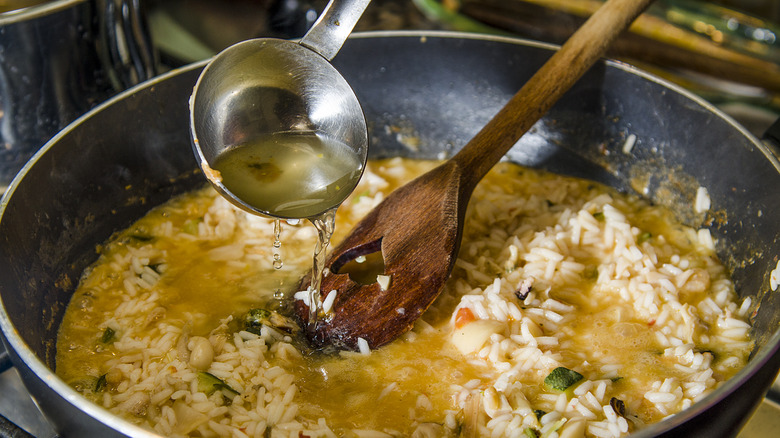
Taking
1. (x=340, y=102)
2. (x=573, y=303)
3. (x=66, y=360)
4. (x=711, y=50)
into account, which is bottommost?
(x=66, y=360)

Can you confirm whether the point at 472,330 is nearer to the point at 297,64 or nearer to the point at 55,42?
the point at 297,64

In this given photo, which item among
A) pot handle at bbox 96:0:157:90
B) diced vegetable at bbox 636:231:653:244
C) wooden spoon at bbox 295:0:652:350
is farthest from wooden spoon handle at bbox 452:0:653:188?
pot handle at bbox 96:0:157:90

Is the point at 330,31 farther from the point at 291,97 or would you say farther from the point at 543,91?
the point at 543,91

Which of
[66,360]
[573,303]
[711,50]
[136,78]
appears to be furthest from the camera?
[711,50]

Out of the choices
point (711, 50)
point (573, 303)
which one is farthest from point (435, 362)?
point (711, 50)

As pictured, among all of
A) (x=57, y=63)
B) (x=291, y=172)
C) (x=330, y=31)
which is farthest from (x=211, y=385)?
(x=57, y=63)

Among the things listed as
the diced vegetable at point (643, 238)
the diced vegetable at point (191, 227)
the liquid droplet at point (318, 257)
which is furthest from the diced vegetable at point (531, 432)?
the diced vegetable at point (191, 227)

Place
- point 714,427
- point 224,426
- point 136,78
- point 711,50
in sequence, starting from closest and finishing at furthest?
point 714,427 → point 224,426 → point 136,78 → point 711,50
